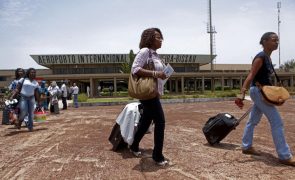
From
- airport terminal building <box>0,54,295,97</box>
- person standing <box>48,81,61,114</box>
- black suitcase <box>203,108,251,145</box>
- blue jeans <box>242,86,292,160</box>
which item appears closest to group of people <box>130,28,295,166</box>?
blue jeans <box>242,86,292,160</box>

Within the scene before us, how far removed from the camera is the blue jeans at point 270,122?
4469mm

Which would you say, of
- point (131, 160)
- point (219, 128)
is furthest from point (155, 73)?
point (219, 128)

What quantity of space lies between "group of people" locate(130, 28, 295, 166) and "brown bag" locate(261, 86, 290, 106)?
0.14 m

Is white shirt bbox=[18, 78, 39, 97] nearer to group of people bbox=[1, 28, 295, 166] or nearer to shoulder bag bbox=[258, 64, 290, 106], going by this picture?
group of people bbox=[1, 28, 295, 166]

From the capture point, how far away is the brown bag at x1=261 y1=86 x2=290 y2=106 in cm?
451

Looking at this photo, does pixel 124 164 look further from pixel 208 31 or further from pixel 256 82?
pixel 208 31

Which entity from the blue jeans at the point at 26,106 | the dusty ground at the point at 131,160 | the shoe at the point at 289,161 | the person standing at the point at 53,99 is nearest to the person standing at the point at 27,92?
the blue jeans at the point at 26,106

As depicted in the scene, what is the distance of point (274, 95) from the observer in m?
4.53

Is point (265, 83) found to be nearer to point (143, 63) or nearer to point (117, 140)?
point (143, 63)

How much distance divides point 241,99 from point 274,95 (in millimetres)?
472

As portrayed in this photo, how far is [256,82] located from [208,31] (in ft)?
169

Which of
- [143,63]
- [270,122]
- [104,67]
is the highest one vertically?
[104,67]

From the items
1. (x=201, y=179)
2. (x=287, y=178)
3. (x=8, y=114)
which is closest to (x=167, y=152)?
(x=201, y=179)

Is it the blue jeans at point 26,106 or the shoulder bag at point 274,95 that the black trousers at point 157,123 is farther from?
the blue jeans at point 26,106
